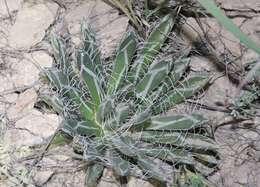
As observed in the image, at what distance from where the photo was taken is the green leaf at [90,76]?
6.46 feet

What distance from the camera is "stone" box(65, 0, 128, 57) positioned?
2.21m

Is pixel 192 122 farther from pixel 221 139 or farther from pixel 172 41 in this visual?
pixel 172 41

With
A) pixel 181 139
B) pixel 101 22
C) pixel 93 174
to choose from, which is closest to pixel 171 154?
pixel 181 139

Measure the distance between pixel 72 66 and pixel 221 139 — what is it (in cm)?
78

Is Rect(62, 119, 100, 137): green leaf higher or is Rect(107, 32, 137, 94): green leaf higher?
Rect(107, 32, 137, 94): green leaf

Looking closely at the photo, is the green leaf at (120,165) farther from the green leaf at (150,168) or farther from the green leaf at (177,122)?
the green leaf at (177,122)

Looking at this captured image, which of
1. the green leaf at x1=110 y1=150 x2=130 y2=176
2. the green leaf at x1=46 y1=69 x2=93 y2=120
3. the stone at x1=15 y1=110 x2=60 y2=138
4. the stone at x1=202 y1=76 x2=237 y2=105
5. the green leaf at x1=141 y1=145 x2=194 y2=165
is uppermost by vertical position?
the stone at x1=202 y1=76 x2=237 y2=105

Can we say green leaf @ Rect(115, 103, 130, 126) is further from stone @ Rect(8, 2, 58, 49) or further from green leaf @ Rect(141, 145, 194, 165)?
stone @ Rect(8, 2, 58, 49)

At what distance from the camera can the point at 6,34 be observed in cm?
224

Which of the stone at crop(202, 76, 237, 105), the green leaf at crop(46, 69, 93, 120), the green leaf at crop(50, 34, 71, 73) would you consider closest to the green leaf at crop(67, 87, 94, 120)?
the green leaf at crop(46, 69, 93, 120)

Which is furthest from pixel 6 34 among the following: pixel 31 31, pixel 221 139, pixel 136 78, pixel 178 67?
pixel 221 139

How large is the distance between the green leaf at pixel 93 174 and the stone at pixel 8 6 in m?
0.91

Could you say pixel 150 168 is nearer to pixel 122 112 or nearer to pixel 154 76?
pixel 122 112

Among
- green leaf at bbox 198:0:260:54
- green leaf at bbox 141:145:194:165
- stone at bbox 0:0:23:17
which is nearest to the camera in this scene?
green leaf at bbox 198:0:260:54
